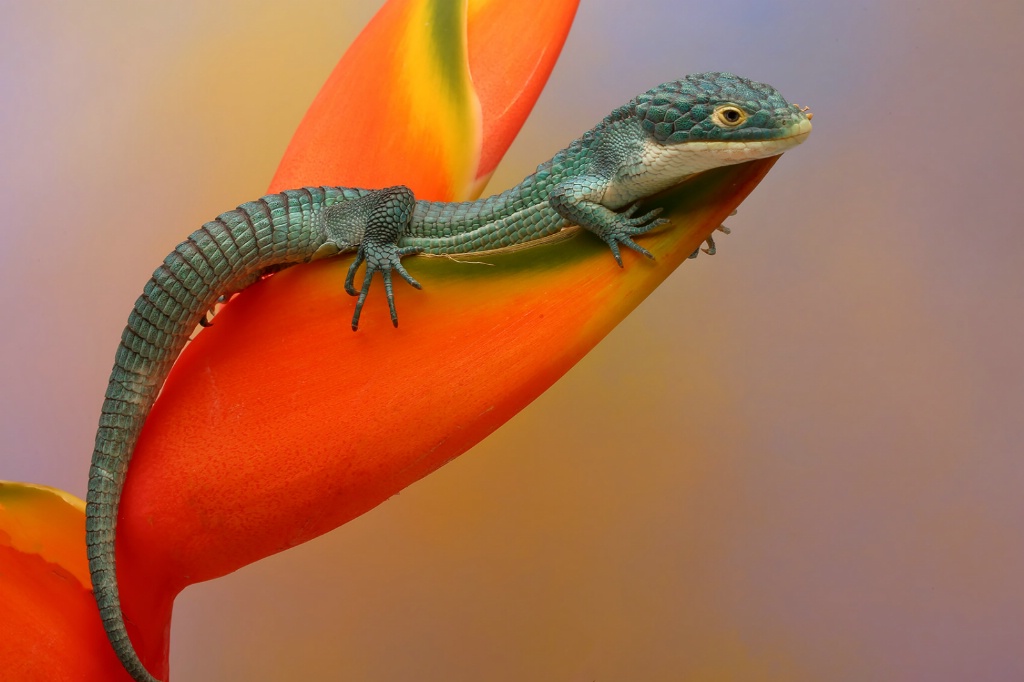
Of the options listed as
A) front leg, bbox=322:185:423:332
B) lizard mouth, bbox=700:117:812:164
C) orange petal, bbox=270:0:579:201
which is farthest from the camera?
orange petal, bbox=270:0:579:201

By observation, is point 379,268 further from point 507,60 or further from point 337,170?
point 507,60

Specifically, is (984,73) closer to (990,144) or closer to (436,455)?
(990,144)

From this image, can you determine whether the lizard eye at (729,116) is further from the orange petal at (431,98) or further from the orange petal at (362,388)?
the orange petal at (431,98)

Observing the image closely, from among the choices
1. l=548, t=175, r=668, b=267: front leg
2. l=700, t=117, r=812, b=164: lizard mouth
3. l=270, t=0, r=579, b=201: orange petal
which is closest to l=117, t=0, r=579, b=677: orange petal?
l=270, t=0, r=579, b=201: orange petal

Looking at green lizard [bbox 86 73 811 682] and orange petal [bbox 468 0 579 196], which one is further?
orange petal [bbox 468 0 579 196]

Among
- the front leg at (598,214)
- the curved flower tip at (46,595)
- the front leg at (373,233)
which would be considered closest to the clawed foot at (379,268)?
the front leg at (373,233)

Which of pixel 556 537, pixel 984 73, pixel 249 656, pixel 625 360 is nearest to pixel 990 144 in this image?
pixel 984 73

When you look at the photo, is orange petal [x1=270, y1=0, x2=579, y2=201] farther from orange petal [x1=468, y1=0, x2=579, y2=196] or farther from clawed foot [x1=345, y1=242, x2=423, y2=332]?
clawed foot [x1=345, y1=242, x2=423, y2=332]
